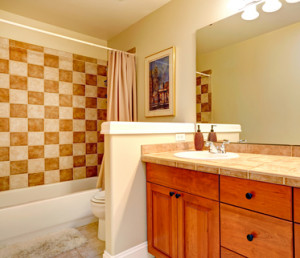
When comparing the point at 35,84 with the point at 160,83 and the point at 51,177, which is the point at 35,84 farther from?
the point at 160,83

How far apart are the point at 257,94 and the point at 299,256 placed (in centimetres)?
108

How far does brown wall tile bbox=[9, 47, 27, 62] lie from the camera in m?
2.46

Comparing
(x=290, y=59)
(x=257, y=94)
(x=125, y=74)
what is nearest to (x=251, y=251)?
(x=257, y=94)

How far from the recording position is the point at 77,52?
2.95 m

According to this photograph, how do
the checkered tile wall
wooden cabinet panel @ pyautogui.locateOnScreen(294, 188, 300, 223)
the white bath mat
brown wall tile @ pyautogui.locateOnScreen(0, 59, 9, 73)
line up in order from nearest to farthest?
wooden cabinet panel @ pyautogui.locateOnScreen(294, 188, 300, 223), the white bath mat, the checkered tile wall, brown wall tile @ pyautogui.locateOnScreen(0, 59, 9, 73)

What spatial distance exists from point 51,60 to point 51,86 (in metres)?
0.35

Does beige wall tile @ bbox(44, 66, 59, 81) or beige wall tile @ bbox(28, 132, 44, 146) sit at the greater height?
beige wall tile @ bbox(44, 66, 59, 81)

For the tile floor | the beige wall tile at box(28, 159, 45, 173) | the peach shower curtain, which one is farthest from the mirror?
the beige wall tile at box(28, 159, 45, 173)

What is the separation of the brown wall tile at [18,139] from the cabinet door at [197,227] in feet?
7.06

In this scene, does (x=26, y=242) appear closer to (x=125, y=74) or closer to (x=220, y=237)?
(x=220, y=237)

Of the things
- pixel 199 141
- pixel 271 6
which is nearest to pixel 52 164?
pixel 199 141

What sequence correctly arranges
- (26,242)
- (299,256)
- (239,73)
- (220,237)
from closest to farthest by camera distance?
(299,256) < (220,237) < (239,73) < (26,242)

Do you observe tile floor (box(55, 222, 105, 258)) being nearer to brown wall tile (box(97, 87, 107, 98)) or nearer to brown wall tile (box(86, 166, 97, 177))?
brown wall tile (box(86, 166, 97, 177))

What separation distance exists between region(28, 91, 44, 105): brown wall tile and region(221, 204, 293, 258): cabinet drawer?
8.20 ft
